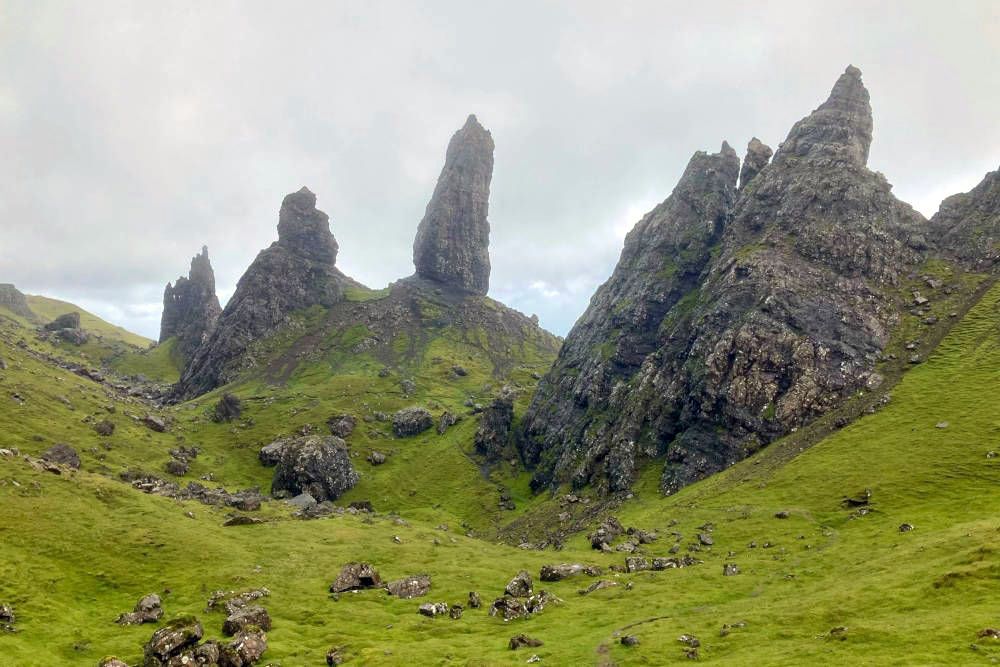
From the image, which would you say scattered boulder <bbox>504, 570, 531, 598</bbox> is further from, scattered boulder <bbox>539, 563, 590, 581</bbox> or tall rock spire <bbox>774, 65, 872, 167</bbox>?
tall rock spire <bbox>774, 65, 872, 167</bbox>

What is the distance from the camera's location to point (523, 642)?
53375 millimetres

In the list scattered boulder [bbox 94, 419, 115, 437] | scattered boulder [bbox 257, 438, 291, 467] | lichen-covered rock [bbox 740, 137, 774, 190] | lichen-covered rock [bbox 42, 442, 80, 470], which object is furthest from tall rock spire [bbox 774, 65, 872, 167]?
scattered boulder [bbox 94, 419, 115, 437]

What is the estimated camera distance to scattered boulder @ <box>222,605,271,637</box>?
5769 centimetres

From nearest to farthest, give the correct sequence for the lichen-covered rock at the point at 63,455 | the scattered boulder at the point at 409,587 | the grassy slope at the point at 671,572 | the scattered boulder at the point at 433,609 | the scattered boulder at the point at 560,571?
the grassy slope at the point at 671,572, the scattered boulder at the point at 433,609, the scattered boulder at the point at 409,587, the scattered boulder at the point at 560,571, the lichen-covered rock at the point at 63,455

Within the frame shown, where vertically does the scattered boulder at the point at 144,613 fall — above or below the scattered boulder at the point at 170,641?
below

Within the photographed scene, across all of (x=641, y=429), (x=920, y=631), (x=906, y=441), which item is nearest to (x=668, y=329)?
(x=641, y=429)

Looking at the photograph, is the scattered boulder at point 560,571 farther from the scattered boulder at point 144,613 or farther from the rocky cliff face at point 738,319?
the rocky cliff face at point 738,319

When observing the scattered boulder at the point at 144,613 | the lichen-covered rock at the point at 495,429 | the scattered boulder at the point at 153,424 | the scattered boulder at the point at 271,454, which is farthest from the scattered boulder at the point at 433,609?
the scattered boulder at the point at 153,424

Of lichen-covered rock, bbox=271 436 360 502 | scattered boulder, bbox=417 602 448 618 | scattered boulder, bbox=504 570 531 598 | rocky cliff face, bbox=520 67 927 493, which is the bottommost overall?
scattered boulder, bbox=417 602 448 618

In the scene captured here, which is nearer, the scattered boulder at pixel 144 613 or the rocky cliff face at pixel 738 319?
the scattered boulder at pixel 144 613

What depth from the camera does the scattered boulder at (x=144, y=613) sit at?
197 feet

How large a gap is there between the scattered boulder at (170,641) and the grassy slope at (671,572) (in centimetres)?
502

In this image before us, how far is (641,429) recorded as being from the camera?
13550 cm

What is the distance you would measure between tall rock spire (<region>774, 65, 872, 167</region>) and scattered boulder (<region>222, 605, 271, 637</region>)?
17976cm
